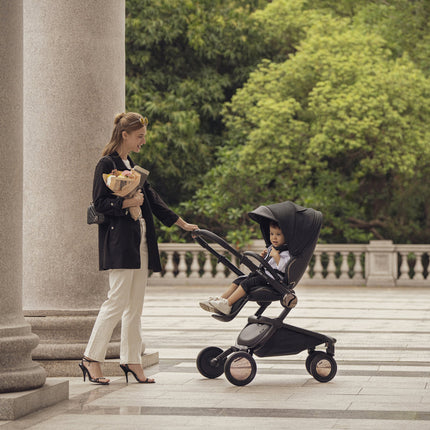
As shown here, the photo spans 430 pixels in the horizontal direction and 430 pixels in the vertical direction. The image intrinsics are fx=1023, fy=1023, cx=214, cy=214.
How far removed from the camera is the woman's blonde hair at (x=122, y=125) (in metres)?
7.79

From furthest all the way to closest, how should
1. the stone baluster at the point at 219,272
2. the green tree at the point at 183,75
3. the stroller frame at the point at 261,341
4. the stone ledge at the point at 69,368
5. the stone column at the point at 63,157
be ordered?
the green tree at the point at 183,75 → the stone baluster at the point at 219,272 → the stone column at the point at 63,157 → the stone ledge at the point at 69,368 → the stroller frame at the point at 261,341

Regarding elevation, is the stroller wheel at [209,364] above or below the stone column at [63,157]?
below

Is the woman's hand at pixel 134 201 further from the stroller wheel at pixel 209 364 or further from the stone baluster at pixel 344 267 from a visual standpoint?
the stone baluster at pixel 344 267

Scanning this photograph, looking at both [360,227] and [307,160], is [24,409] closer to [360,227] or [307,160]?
[307,160]

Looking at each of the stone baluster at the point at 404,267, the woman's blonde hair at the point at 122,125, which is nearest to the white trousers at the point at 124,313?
the woman's blonde hair at the point at 122,125

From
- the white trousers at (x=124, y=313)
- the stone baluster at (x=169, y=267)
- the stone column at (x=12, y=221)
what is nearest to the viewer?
the stone column at (x=12, y=221)

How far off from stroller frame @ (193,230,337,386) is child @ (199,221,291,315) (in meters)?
0.06

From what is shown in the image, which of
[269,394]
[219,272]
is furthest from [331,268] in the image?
[269,394]

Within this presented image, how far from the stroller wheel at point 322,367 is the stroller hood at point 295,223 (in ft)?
2.76

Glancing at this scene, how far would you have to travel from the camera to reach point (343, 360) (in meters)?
9.62

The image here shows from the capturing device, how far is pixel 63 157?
8.57 metres

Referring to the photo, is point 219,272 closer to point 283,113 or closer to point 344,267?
point 344,267

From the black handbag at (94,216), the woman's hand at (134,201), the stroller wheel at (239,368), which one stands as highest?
the woman's hand at (134,201)

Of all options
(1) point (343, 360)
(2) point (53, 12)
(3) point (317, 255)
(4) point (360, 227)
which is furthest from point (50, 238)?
(4) point (360, 227)
